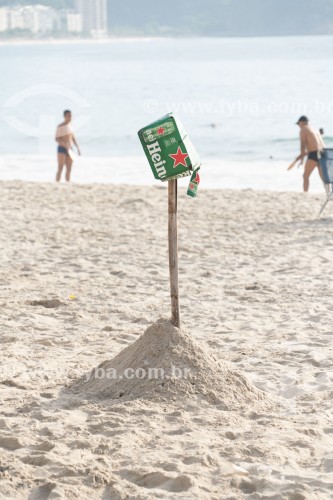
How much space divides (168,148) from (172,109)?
3703 cm

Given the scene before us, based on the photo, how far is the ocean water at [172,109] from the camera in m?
18.9

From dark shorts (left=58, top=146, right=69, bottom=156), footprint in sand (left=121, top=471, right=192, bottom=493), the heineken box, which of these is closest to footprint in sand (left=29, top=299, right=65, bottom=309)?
the heineken box

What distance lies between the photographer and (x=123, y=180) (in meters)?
16.6

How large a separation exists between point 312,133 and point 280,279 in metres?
4.72

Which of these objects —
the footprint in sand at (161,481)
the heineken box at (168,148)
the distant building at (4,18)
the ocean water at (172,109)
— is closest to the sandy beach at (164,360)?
the footprint in sand at (161,481)

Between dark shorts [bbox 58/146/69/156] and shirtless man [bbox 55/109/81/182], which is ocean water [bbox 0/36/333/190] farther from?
dark shorts [bbox 58/146/69/156]

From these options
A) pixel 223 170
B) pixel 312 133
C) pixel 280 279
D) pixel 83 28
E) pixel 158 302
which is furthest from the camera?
pixel 83 28

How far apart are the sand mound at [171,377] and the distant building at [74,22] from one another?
11974cm

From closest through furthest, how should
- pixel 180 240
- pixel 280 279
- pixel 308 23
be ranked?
pixel 280 279 < pixel 180 240 < pixel 308 23

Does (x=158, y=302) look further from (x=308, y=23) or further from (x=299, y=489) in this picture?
(x=308, y=23)

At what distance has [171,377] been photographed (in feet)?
12.9

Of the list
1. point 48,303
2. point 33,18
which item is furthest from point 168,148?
point 33,18

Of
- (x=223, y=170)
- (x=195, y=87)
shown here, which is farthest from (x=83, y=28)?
(x=223, y=170)

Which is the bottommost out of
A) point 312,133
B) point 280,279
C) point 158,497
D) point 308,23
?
point 158,497
